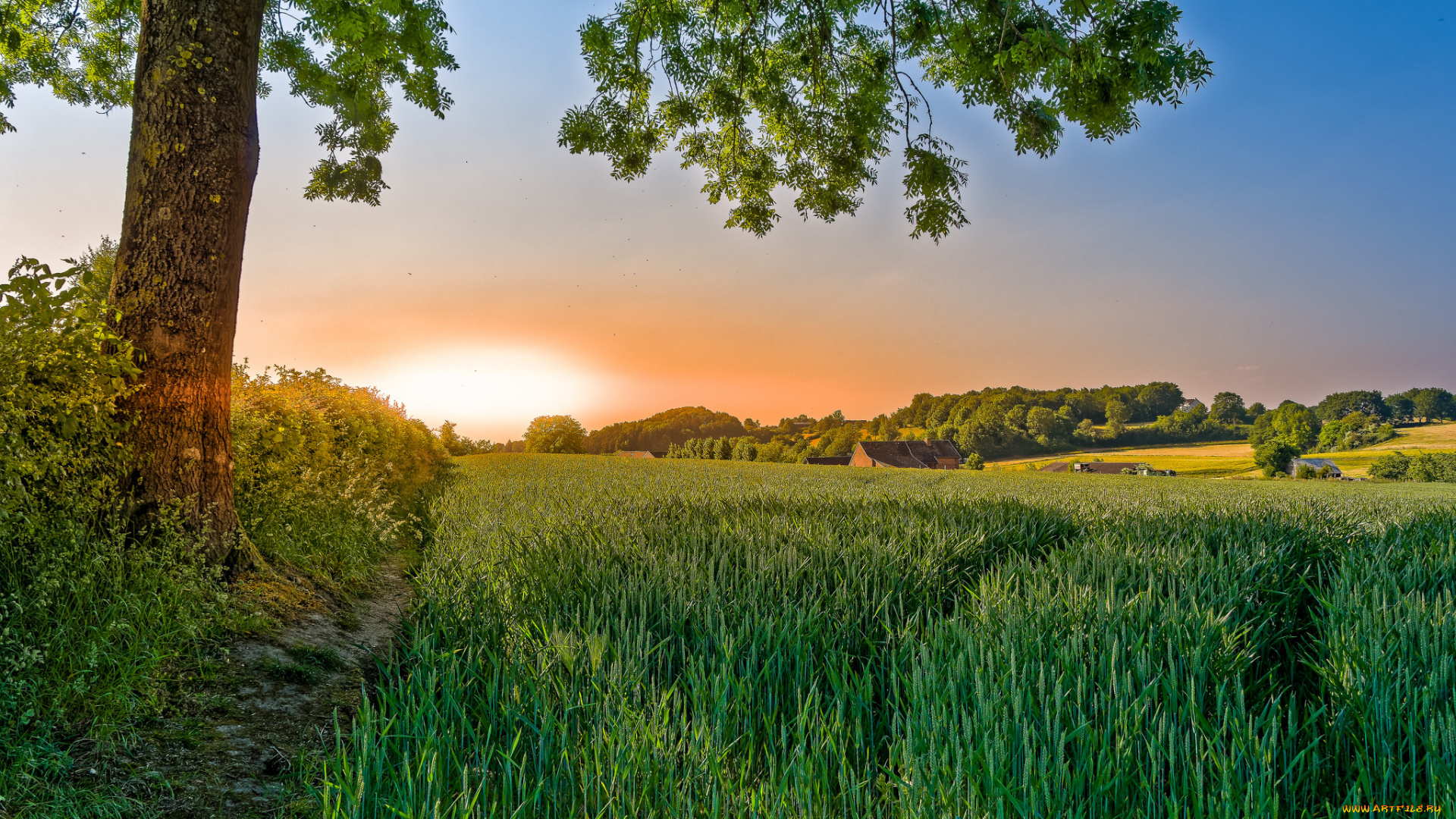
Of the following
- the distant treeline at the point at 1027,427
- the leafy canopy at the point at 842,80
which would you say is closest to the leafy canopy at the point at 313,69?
the leafy canopy at the point at 842,80

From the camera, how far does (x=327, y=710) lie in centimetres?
268

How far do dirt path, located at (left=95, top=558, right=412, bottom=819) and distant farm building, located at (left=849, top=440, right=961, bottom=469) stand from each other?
62.3m

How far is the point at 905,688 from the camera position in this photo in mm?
2346

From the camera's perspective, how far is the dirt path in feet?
6.34

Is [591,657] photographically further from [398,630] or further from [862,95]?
[862,95]

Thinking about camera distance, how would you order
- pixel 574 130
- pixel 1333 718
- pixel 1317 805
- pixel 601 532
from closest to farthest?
pixel 1317 805 < pixel 1333 718 < pixel 601 532 < pixel 574 130

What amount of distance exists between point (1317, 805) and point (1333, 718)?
384 millimetres

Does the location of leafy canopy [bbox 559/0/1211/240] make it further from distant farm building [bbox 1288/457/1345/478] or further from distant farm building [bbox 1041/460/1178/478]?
distant farm building [bbox 1288/457/1345/478]

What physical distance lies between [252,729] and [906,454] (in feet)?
217

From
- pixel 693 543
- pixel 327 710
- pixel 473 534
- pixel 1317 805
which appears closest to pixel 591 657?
pixel 327 710

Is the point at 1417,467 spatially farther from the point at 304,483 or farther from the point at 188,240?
the point at 188,240

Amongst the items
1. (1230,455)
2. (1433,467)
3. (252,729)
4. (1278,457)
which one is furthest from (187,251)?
(1230,455)

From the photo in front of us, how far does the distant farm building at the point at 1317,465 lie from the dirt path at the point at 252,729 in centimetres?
6767

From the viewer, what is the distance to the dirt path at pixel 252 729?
1933 mm
